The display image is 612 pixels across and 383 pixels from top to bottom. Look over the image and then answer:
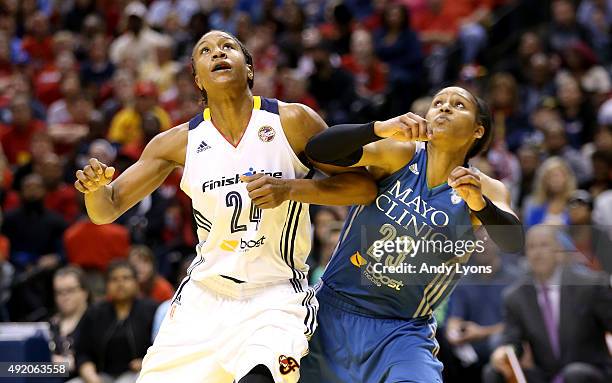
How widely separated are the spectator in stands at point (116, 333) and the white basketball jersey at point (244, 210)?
3017mm

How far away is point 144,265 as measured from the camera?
29.3 ft

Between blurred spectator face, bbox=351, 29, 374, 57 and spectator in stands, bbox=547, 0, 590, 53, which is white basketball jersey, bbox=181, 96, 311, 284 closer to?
blurred spectator face, bbox=351, 29, 374, 57

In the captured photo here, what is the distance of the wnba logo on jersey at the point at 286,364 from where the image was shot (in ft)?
15.9

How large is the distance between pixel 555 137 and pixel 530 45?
2.13 metres

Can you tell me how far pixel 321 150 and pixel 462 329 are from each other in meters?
3.49

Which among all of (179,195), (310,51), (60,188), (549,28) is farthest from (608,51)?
(60,188)

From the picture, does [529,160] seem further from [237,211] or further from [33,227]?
[237,211]

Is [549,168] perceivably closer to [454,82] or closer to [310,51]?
[454,82]

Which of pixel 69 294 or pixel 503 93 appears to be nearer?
pixel 69 294

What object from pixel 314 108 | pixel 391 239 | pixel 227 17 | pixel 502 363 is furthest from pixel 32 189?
pixel 391 239

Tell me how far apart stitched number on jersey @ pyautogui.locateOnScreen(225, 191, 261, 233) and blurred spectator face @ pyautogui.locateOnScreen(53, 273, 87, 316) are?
394 centimetres

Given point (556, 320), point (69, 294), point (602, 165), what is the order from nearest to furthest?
point (556, 320) → point (69, 294) → point (602, 165)

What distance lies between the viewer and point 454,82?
1220 cm

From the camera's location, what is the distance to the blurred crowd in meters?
7.85
